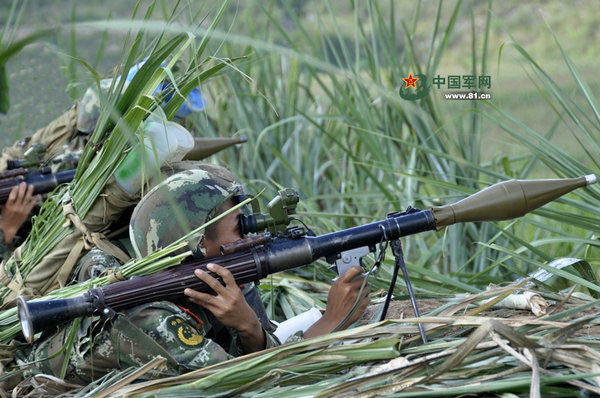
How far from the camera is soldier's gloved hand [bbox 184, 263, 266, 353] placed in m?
2.22

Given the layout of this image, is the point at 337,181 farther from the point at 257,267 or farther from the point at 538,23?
the point at 538,23

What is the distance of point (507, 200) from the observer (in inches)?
89.7

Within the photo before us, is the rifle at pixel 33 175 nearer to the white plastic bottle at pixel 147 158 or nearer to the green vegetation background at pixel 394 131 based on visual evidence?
the green vegetation background at pixel 394 131

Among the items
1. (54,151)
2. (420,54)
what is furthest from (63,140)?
(420,54)

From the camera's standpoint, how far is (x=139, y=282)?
2.21 m

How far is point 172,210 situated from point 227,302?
1.12 ft

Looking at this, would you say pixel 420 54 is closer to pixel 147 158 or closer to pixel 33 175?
pixel 33 175

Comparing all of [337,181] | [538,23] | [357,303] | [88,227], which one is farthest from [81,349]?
[538,23]

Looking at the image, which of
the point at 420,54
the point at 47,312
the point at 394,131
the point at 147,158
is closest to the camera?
the point at 47,312

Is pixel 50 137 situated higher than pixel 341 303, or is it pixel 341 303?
pixel 50 137

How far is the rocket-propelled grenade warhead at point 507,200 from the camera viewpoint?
2279 mm

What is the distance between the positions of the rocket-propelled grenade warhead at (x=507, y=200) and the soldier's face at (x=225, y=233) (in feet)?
2.14

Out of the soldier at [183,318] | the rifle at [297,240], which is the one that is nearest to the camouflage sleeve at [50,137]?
the soldier at [183,318]

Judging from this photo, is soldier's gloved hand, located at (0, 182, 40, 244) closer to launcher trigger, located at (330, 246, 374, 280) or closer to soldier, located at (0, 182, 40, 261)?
soldier, located at (0, 182, 40, 261)
